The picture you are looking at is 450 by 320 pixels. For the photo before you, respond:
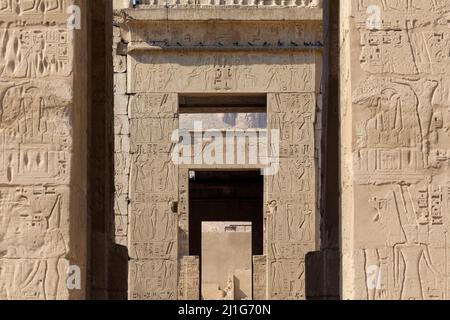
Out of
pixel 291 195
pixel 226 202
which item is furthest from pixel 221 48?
pixel 226 202

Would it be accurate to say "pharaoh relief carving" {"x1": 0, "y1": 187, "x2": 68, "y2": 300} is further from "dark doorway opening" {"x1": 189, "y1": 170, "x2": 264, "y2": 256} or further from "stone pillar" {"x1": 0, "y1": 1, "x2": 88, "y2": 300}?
"dark doorway opening" {"x1": 189, "y1": 170, "x2": 264, "y2": 256}

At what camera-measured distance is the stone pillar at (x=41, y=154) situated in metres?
7.23

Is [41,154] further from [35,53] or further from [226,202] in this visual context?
[226,202]

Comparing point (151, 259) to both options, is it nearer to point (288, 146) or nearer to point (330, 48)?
point (288, 146)

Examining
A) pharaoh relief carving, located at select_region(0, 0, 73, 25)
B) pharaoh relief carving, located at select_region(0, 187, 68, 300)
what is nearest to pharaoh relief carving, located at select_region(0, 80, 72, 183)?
pharaoh relief carving, located at select_region(0, 187, 68, 300)

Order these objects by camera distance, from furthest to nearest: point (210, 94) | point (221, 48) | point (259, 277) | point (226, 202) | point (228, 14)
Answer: point (226, 202)
point (259, 277)
point (210, 94)
point (221, 48)
point (228, 14)

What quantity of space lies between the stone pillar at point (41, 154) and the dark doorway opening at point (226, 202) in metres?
14.6

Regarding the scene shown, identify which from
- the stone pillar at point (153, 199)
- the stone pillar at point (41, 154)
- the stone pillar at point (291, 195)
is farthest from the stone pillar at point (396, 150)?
the stone pillar at point (153, 199)

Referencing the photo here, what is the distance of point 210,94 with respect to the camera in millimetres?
15812

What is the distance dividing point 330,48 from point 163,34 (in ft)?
20.4

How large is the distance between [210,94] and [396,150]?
8.49 m

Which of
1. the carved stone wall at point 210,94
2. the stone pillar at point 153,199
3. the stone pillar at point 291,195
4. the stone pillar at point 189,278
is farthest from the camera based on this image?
the stone pillar at point 189,278

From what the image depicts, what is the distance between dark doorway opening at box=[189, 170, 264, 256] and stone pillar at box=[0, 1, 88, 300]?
1458 cm

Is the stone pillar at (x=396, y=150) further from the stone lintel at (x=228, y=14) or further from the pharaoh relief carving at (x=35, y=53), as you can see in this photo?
the stone lintel at (x=228, y=14)
